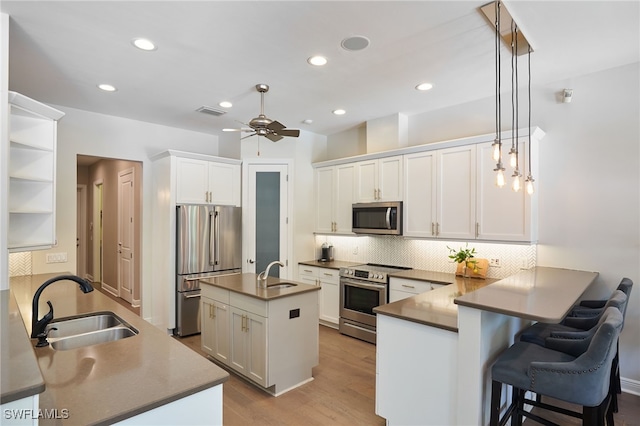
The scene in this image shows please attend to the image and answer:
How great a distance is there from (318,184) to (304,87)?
206 centimetres

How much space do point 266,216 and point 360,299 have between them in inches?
74.4

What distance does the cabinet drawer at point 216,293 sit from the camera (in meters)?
3.39

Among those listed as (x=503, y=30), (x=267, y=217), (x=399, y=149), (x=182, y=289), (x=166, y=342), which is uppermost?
(x=503, y=30)

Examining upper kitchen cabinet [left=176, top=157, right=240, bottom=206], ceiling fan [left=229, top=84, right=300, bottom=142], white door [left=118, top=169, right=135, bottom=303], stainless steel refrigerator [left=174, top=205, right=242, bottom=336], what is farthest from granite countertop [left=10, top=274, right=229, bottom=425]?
white door [left=118, top=169, right=135, bottom=303]

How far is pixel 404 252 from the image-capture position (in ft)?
15.2

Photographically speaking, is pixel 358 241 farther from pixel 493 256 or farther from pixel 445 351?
pixel 445 351

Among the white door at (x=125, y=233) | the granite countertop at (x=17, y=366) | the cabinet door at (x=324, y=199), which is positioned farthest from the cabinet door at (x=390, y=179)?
the white door at (x=125, y=233)

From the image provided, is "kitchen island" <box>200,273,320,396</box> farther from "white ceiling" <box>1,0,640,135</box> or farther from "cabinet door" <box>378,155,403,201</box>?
"white ceiling" <box>1,0,640,135</box>

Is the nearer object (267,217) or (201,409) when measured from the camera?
(201,409)

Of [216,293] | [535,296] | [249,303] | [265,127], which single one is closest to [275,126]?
[265,127]

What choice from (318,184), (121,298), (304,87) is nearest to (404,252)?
(318,184)

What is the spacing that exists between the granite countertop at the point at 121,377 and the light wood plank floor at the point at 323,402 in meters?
1.34

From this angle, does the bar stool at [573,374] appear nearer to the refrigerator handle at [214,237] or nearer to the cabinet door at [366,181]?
the cabinet door at [366,181]

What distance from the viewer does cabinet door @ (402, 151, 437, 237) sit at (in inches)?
159
